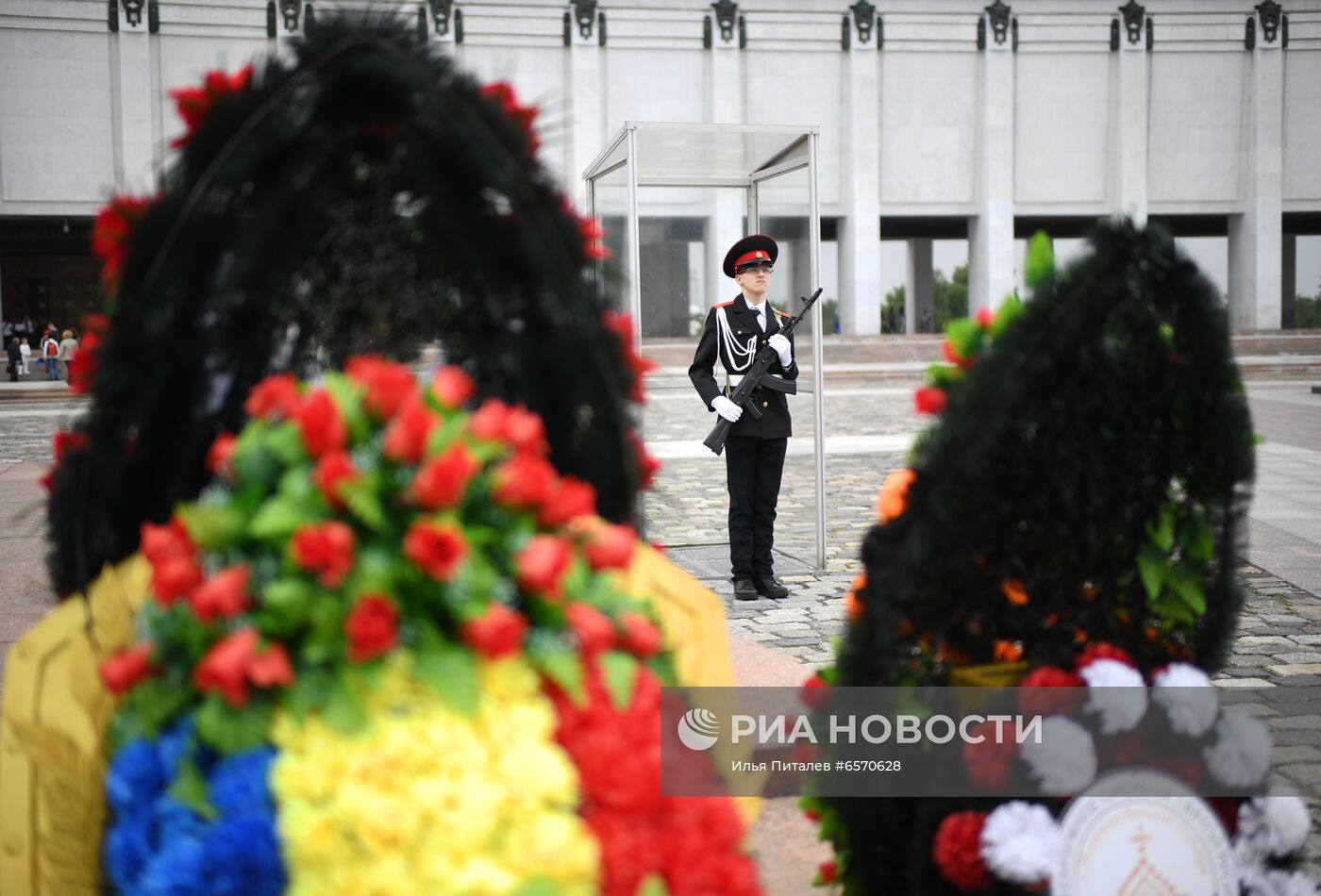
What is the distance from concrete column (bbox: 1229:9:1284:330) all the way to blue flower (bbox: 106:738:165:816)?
43.4m

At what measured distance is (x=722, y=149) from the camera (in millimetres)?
7648

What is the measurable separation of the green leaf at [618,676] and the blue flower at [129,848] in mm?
683

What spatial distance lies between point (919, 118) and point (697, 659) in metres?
40.3

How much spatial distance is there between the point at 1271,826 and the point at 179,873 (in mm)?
1830

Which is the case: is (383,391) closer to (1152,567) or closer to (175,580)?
(175,580)

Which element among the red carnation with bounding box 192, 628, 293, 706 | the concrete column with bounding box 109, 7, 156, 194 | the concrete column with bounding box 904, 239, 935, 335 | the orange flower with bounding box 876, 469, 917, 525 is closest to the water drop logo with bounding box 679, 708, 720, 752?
the orange flower with bounding box 876, 469, 917, 525

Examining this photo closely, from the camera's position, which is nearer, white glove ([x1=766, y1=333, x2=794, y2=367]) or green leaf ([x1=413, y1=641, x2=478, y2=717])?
green leaf ([x1=413, y1=641, x2=478, y2=717])

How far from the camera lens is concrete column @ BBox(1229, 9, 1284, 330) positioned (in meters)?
39.0

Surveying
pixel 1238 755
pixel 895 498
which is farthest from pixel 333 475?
pixel 1238 755

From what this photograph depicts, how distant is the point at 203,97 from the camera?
1869mm

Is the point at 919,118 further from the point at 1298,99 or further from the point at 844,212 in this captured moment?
the point at 1298,99

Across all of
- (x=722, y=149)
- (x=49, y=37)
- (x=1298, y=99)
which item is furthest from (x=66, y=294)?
(x=1298, y=99)

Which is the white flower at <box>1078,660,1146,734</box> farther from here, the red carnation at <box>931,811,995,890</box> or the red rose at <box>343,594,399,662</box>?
the red rose at <box>343,594,399,662</box>

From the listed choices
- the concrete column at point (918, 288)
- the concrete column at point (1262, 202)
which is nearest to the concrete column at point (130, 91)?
the concrete column at point (918, 288)
